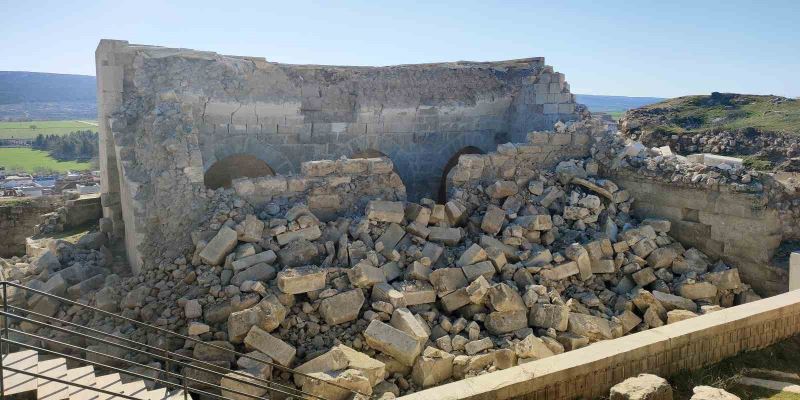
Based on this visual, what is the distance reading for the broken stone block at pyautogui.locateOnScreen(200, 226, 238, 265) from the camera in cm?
845

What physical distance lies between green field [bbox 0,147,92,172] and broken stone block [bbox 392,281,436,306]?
41.4 m

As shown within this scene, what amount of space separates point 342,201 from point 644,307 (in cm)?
494

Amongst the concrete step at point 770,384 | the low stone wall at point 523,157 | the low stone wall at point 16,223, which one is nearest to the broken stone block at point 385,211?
the low stone wall at point 523,157

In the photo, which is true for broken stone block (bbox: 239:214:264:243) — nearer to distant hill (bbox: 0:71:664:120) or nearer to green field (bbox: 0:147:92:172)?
green field (bbox: 0:147:92:172)

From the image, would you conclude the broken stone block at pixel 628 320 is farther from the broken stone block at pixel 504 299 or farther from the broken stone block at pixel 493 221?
the broken stone block at pixel 493 221

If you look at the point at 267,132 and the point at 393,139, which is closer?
the point at 267,132

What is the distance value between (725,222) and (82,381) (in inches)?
385

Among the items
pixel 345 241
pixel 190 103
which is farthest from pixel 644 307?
pixel 190 103

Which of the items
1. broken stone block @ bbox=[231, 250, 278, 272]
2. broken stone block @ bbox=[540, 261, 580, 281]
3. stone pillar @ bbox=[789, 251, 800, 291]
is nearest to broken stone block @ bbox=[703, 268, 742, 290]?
stone pillar @ bbox=[789, 251, 800, 291]

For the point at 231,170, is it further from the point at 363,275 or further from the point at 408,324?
the point at 408,324

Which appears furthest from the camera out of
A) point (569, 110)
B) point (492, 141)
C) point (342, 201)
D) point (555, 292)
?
point (492, 141)

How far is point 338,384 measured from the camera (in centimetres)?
684

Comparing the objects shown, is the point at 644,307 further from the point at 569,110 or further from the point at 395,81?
the point at 395,81

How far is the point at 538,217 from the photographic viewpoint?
998 centimetres
